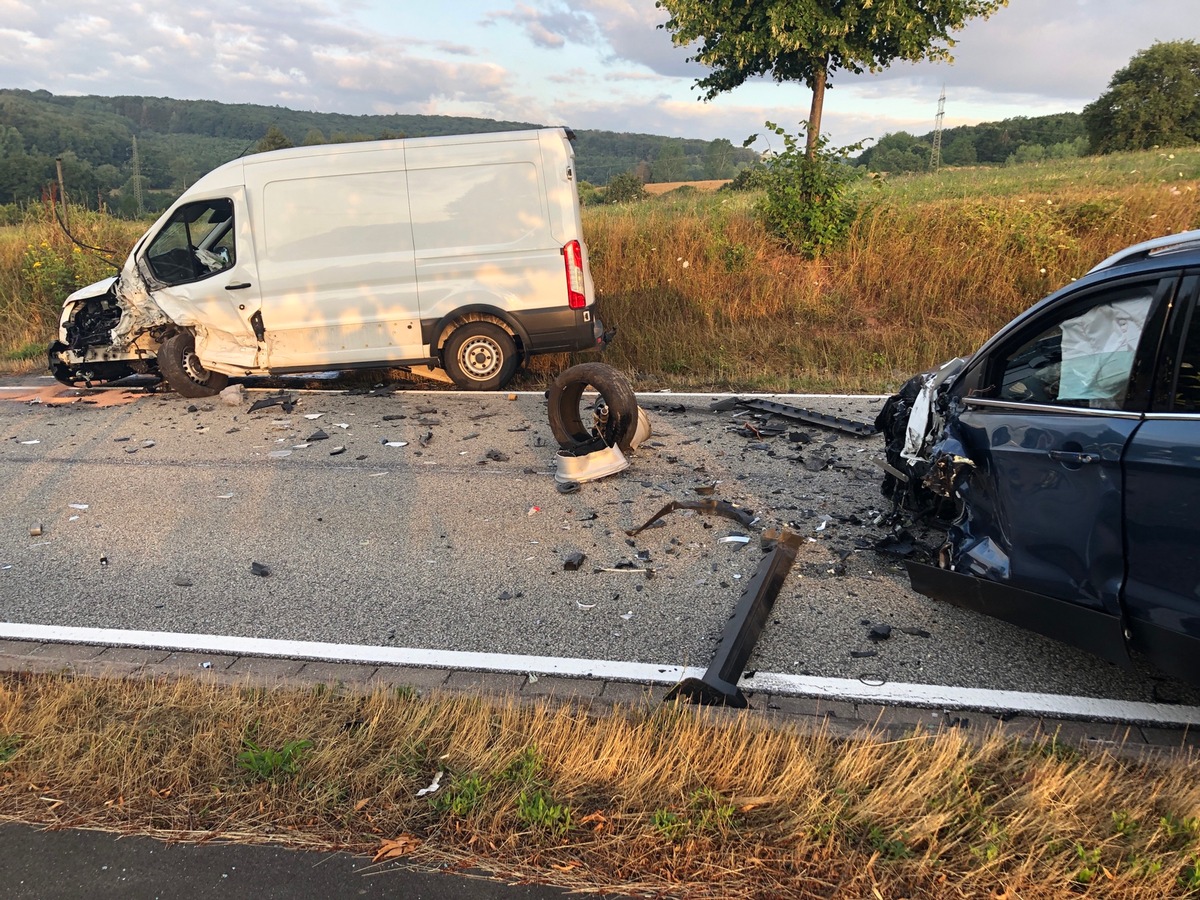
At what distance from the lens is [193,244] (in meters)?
9.30

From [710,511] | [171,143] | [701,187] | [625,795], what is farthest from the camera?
[171,143]

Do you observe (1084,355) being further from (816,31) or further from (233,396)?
(816,31)

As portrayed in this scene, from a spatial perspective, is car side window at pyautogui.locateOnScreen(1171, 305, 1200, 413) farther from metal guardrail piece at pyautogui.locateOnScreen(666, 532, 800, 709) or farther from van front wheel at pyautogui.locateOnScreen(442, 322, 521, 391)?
van front wheel at pyautogui.locateOnScreen(442, 322, 521, 391)

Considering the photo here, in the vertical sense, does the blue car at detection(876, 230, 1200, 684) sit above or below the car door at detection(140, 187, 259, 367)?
below

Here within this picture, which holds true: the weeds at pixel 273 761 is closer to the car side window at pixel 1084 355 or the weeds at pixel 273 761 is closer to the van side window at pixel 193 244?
the car side window at pixel 1084 355

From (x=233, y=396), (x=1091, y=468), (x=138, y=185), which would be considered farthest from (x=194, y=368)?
(x=1091, y=468)

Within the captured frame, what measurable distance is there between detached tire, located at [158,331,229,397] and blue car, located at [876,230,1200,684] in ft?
27.3

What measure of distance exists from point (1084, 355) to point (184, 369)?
29.7ft

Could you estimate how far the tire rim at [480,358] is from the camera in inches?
366

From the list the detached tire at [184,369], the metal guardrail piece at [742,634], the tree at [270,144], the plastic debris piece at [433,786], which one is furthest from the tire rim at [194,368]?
the plastic debris piece at [433,786]

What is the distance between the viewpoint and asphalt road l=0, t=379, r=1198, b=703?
4004 millimetres

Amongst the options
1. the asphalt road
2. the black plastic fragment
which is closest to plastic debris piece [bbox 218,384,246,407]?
the asphalt road

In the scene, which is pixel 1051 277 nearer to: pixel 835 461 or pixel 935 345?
pixel 935 345

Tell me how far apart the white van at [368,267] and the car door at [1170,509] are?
664 centimetres
